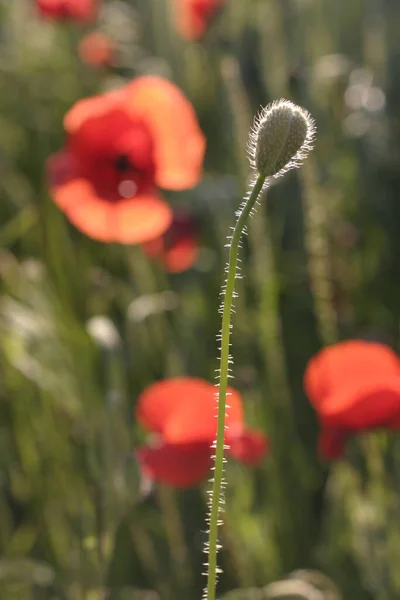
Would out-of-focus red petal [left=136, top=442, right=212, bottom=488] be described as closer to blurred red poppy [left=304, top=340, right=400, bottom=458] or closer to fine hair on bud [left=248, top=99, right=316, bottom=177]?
blurred red poppy [left=304, top=340, right=400, bottom=458]

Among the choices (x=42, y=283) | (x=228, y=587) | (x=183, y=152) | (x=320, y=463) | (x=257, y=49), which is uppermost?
(x=257, y=49)

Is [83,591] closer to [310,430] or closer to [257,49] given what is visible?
[310,430]

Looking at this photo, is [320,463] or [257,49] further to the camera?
[257,49]

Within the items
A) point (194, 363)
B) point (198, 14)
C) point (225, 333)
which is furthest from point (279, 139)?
point (198, 14)

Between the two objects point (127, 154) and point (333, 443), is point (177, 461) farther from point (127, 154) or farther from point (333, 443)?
point (127, 154)

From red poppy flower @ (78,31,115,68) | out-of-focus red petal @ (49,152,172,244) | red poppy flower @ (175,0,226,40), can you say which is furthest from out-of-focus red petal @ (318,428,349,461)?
Answer: red poppy flower @ (175,0,226,40)

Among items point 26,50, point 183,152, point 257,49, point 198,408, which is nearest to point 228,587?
point 198,408

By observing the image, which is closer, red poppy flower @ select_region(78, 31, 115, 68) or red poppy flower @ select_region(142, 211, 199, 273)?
red poppy flower @ select_region(142, 211, 199, 273)

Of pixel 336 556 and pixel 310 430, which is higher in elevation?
pixel 310 430
